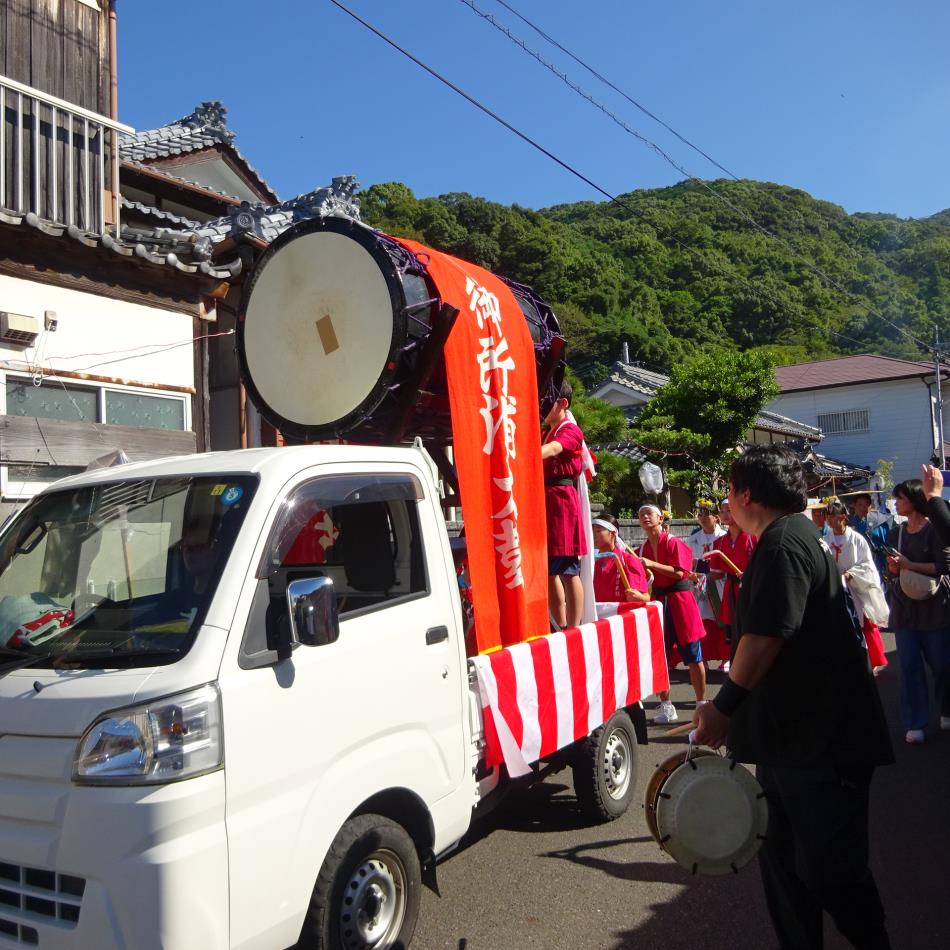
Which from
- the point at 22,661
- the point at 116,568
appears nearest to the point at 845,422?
the point at 116,568

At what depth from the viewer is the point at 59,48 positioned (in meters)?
8.50

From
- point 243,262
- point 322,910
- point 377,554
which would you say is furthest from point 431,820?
point 243,262

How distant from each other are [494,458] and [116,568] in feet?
6.33

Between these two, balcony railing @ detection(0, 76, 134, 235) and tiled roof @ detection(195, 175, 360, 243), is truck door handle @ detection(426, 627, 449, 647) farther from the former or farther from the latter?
tiled roof @ detection(195, 175, 360, 243)

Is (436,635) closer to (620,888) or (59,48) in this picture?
(620,888)

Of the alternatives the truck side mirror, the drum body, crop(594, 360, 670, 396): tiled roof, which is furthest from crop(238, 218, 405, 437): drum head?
crop(594, 360, 670, 396): tiled roof

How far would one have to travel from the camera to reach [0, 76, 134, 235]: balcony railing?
7.82 meters

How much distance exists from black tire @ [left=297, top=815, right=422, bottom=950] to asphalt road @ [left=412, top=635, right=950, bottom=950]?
0.53 meters

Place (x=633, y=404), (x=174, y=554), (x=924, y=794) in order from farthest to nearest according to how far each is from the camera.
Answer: (x=633, y=404) < (x=924, y=794) < (x=174, y=554)

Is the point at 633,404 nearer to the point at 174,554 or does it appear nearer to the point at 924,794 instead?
the point at 924,794

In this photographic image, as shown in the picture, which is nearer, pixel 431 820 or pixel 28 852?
pixel 28 852

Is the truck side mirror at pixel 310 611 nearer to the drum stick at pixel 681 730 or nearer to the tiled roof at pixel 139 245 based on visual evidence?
the drum stick at pixel 681 730

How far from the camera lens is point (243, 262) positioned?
1004cm

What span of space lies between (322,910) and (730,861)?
1.35 meters
